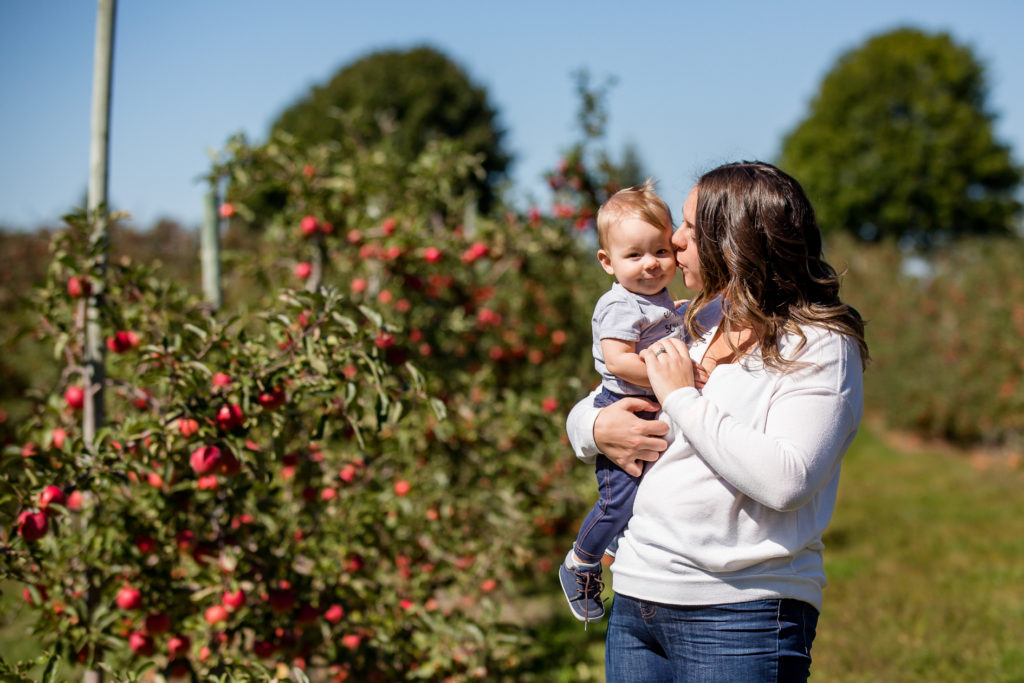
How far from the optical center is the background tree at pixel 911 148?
21672 mm

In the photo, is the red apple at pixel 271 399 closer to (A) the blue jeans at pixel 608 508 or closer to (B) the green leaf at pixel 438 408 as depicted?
(B) the green leaf at pixel 438 408

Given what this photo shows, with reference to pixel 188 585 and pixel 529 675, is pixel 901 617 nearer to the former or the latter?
pixel 529 675

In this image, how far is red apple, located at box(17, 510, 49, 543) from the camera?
1.81 m

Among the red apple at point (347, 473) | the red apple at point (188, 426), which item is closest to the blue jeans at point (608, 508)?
the red apple at point (188, 426)

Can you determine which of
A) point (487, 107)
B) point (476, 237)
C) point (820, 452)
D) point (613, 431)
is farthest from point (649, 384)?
point (487, 107)

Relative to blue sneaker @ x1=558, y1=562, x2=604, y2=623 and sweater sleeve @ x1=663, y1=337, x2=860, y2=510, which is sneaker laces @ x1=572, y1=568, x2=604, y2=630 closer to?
blue sneaker @ x1=558, y1=562, x2=604, y2=623

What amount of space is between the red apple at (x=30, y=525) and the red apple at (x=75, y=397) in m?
0.63

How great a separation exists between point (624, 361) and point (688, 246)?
236mm

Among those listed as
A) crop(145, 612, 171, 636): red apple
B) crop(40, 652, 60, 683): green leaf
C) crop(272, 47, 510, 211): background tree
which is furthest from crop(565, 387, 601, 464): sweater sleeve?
crop(272, 47, 510, 211): background tree

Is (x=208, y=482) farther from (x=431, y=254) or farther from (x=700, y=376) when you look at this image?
(x=700, y=376)

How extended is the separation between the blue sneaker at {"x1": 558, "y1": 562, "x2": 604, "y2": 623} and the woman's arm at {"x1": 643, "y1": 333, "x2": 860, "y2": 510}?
1.43 feet

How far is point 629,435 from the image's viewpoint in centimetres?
141

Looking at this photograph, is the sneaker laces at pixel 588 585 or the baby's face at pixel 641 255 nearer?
the baby's face at pixel 641 255

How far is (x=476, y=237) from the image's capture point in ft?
11.6
